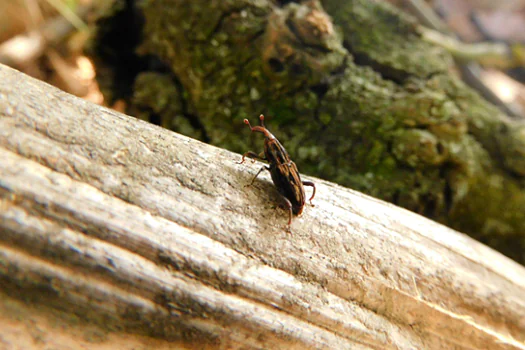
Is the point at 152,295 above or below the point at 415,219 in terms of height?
below

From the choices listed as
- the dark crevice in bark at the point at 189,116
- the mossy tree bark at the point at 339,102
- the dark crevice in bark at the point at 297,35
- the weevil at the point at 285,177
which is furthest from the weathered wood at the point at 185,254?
the dark crevice in bark at the point at 297,35

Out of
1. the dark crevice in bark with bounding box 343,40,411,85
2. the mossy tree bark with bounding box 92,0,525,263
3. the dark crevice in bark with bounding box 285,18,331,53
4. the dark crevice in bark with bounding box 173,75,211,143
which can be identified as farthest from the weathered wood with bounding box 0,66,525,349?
the dark crevice in bark with bounding box 343,40,411,85

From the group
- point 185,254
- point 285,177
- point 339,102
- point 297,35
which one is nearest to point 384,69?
point 339,102

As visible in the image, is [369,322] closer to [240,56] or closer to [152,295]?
[152,295]

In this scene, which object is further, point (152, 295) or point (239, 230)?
point (239, 230)

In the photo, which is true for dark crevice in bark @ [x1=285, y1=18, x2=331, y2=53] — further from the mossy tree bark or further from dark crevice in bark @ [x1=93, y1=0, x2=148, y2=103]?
dark crevice in bark @ [x1=93, y1=0, x2=148, y2=103]

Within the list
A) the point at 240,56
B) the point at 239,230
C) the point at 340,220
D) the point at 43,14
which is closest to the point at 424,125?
the point at 340,220

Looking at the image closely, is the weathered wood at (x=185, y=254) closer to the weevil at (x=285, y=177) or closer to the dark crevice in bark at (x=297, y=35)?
the weevil at (x=285, y=177)
